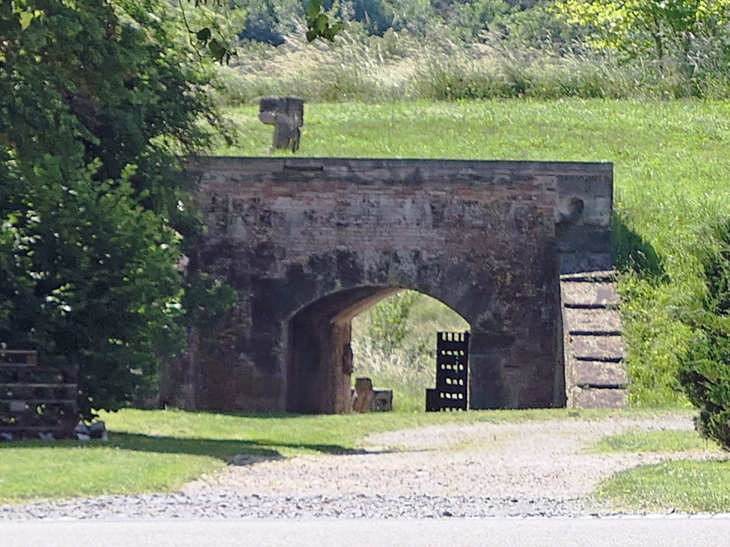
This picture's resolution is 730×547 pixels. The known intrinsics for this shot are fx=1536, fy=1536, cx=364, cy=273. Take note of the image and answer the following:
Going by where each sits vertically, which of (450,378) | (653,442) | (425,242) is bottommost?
(653,442)

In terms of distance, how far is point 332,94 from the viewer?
39656 millimetres

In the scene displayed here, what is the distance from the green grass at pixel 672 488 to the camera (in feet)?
38.6

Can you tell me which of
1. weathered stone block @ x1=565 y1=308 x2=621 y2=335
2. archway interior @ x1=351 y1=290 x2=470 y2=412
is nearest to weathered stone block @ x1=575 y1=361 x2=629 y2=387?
weathered stone block @ x1=565 y1=308 x2=621 y2=335

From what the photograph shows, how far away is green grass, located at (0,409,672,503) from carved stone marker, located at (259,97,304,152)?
25.0ft

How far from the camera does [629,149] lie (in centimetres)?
3197

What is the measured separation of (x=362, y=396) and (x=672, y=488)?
20591 millimetres

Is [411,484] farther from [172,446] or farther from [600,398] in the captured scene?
[600,398]

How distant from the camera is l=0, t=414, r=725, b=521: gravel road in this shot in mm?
11703

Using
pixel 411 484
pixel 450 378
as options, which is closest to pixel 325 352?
pixel 450 378

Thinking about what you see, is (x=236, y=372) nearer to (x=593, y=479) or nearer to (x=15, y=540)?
(x=593, y=479)

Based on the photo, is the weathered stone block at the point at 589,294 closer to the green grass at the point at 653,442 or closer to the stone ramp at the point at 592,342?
the stone ramp at the point at 592,342

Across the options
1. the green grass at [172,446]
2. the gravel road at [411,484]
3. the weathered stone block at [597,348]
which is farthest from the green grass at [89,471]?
the weathered stone block at [597,348]

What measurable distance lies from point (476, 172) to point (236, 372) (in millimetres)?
5238

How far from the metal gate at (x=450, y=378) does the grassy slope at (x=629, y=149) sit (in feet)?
12.3
